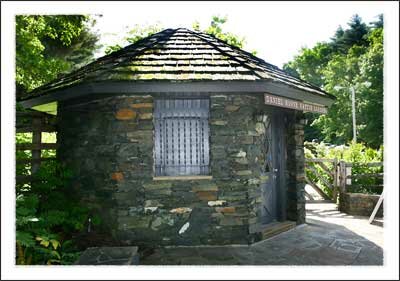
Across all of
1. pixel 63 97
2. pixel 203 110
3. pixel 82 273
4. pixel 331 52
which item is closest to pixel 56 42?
pixel 63 97

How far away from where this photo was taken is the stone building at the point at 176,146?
5.16 m

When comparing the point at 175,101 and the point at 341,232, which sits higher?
the point at 175,101

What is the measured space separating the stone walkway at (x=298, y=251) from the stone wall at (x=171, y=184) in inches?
13.3

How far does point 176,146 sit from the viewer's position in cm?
544

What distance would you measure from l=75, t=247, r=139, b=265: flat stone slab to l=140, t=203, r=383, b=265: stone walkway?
2.34ft

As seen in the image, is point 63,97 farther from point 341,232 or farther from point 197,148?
point 341,232

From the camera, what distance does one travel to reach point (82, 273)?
135 inches

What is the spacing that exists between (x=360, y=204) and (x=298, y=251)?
3744mm

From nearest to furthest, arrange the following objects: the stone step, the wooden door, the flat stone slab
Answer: the flat stone slab < the stone step < the wooden door

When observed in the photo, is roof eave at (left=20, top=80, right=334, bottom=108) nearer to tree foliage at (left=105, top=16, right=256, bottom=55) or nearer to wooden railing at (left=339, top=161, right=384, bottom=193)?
wooden railing at (left=339, top=161, right=384, bottom=193)

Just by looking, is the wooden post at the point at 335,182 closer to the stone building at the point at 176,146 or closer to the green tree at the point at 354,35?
the stone building at the point at 176,146

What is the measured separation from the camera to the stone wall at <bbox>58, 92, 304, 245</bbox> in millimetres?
5250

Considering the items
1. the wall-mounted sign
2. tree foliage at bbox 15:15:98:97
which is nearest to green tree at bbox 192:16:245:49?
tree foliage at bbox 15:15:98:97

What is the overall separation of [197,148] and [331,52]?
3361 cm
